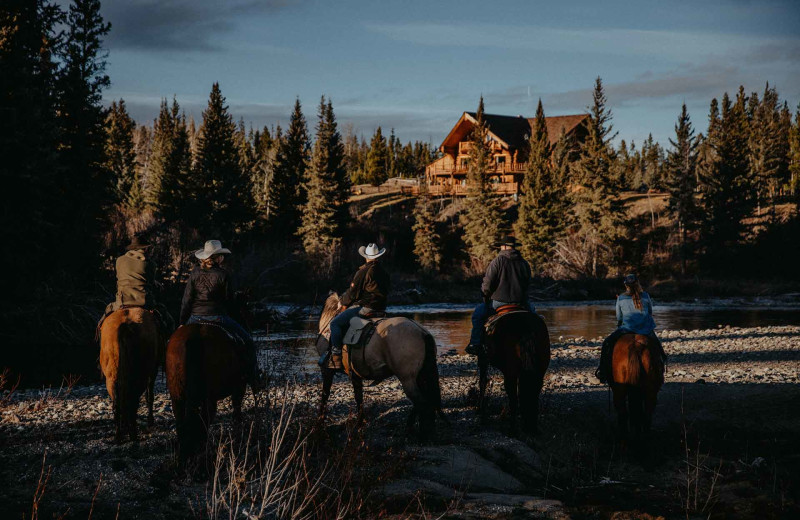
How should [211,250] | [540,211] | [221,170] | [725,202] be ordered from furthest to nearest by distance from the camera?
[540,211] < [725,202] < [221,170] < [211,250]

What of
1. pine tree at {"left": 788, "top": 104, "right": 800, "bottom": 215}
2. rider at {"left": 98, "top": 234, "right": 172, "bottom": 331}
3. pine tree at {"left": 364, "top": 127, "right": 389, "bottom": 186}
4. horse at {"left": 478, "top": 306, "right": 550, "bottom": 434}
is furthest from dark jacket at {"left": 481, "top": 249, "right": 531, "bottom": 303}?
pine tree at {"left": 364, "top": 127, "right": 389, "bottom": 186}

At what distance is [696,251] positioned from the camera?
181ft

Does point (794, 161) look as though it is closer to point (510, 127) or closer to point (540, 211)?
point (510, 127)

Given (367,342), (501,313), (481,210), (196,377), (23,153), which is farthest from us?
(481,210)

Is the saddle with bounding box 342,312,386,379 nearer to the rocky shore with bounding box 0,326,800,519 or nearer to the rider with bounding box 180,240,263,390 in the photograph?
the rocky shore with bounding box 0,326,800,519

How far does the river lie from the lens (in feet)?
81.7

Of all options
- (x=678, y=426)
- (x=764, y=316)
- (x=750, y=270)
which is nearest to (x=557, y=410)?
(x=678, y=426)

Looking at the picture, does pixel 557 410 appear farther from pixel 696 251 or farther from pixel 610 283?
pixel 696 251

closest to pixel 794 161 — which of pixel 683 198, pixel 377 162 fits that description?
pixel 683 198

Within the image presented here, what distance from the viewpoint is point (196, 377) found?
6848 mm

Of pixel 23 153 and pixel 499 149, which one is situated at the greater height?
pixel 499 149

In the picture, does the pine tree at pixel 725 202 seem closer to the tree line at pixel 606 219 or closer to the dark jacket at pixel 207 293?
the tree line at pixel 606 219

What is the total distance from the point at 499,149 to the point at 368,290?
68.1 metres

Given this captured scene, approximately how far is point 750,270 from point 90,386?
51.8 metres
